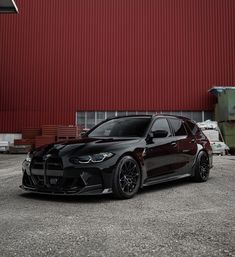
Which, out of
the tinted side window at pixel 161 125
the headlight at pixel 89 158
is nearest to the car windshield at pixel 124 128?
the tinted side window at pixel 161 125

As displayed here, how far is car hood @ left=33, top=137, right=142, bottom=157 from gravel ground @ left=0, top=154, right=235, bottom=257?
2.41 feet

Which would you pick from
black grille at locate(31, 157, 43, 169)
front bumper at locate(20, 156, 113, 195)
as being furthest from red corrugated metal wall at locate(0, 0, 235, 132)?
front bumper at locate(20, 156, 113, 195)

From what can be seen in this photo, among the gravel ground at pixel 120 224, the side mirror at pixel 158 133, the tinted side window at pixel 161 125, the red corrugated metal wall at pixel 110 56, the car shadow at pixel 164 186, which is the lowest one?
the car shadow at pixel 164 186

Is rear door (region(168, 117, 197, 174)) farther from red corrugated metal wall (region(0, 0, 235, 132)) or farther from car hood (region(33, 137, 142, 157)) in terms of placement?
red corrugated metal wall (region(0, 0, 235, 132))

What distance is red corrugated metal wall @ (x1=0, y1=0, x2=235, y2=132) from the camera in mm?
28938

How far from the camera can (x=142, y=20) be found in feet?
97.5

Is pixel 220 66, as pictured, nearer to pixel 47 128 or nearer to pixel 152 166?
pixel 47 128

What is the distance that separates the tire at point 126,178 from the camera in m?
7.05

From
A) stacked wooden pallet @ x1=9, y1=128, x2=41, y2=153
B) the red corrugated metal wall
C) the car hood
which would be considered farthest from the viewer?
the red corrugated metal wall

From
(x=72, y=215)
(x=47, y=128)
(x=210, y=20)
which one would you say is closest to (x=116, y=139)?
(x=72, y=215)

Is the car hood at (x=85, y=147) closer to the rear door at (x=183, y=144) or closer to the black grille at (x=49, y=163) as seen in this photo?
the black grille at (x=49, y=163)

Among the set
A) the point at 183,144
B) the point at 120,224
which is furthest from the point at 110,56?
the point at 120,224

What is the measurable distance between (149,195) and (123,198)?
697 mm

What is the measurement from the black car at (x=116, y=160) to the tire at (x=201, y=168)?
227 millimetres
